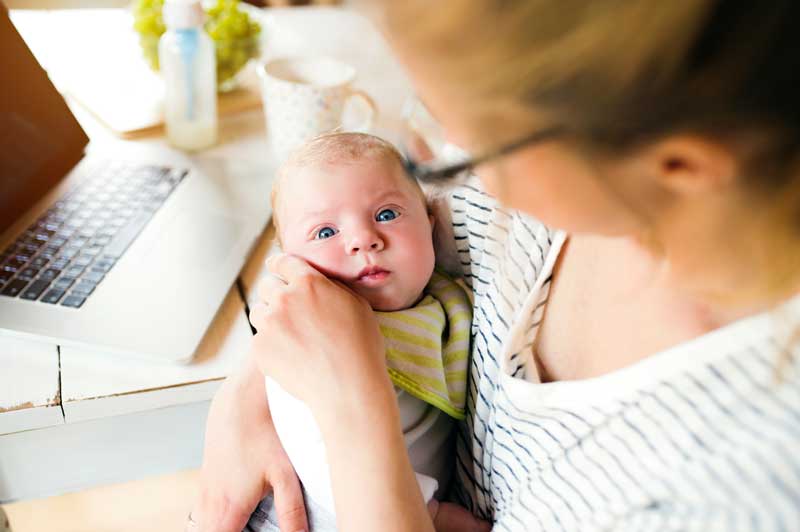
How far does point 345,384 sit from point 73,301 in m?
0.36

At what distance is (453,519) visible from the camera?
786mm

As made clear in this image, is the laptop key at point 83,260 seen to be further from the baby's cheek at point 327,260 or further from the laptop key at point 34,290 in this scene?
the baby's cheek at point 327,260

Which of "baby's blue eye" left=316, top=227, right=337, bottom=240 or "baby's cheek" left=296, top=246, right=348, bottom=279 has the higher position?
"baby's blue eye" left=316, top=227, right=337, bottom=240

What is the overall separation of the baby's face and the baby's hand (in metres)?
0.23

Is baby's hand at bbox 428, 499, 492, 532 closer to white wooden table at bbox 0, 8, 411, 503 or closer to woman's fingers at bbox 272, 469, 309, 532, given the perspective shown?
woman's fingers at bbox 272, 469, 309, 532

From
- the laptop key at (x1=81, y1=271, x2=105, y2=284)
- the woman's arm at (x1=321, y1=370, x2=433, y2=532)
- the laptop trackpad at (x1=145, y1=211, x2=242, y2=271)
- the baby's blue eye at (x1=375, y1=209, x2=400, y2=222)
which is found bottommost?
the laptop trackpad at (x1=145, y1=211, x2=242, y2=271)

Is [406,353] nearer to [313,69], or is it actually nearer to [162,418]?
[162,418]

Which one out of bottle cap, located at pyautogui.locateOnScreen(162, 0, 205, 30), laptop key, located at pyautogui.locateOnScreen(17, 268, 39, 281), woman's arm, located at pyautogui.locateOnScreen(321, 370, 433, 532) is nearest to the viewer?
woman's arm, located at pyautogui.locateOnScreen(321, 370, 433, 532)

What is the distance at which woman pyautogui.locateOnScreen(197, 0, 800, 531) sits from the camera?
1.24 ft

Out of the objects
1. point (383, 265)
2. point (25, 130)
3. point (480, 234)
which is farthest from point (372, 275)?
point (25, 130)

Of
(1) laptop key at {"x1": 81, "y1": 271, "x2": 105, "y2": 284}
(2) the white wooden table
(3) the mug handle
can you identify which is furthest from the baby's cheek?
(3) the mug handle

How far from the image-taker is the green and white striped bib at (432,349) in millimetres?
803

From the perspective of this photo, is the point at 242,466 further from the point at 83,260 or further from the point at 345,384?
the point at 83,260

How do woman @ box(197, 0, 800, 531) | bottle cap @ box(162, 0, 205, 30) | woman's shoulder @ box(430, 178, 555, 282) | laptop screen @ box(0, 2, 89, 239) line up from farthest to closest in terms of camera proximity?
bottle cap @ box(162, 0, 205, 30), laptop screen @ box(0, 2, 89, 239), woman's shoulder @ box(430, 178, 555, 282), woman @ box(197, 0, 800, 531)
